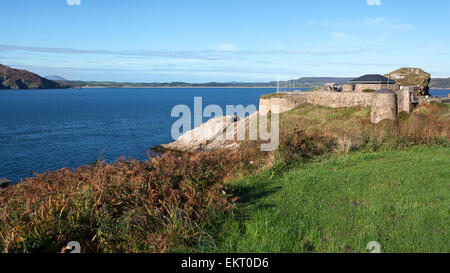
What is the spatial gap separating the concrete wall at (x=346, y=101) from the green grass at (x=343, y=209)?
64.6ft

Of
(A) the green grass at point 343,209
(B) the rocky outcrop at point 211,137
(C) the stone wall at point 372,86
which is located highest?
(C) the stone wall at point 372,86

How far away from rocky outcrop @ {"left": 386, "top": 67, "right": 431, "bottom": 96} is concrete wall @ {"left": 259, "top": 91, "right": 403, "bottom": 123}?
40.8 feet

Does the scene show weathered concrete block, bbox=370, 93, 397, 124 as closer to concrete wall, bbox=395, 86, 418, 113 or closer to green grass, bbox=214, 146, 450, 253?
concrete wall, bbox=395, 86, 418, 113

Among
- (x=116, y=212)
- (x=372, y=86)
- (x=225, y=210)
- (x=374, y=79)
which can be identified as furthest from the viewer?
(x=374, y=79)

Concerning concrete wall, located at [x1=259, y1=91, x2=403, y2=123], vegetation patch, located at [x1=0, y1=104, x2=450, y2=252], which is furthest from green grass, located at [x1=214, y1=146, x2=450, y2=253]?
concrete wall, located at [x1=259, y1=91, x2=403, y2=123]

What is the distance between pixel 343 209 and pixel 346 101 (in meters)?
32.8

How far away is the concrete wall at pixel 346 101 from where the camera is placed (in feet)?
94.6

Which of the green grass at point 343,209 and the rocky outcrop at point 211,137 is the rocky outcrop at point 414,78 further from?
the green grass at point 343,209

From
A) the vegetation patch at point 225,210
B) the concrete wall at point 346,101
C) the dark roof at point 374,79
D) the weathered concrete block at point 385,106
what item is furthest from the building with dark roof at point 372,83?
the vegetation patch at point 225,210

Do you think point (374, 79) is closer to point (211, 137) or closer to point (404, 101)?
point (404, 101)

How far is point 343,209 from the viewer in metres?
6.72

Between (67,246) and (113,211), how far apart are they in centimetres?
99

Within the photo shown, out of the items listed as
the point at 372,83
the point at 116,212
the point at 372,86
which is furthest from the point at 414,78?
the point at 116,212
